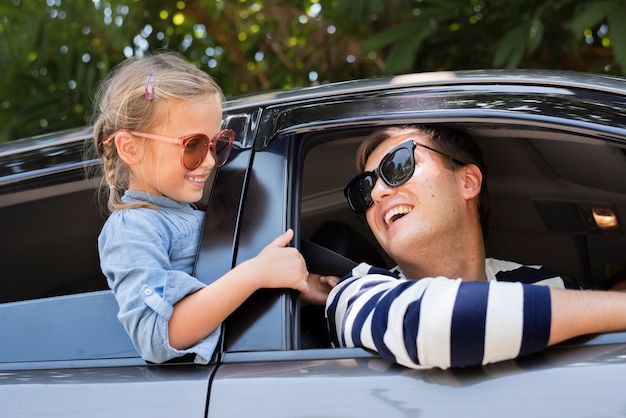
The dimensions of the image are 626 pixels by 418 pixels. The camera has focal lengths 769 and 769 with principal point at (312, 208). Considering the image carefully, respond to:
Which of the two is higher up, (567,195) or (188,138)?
(188,138)

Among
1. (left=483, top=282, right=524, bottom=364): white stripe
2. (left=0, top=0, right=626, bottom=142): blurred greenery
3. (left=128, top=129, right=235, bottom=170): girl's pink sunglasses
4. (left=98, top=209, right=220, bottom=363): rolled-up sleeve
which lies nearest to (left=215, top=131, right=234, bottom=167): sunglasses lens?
(left=128, top=129, right=235, bottom=170): girl's pink sunglasses

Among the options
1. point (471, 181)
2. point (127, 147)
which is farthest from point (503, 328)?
point (127, 147)

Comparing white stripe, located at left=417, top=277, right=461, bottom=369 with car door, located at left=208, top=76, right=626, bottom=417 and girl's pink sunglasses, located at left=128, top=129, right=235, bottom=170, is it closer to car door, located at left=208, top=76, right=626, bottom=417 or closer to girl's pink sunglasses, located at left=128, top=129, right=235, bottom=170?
car door, located at left=208, top=76, right=626, bottom=417

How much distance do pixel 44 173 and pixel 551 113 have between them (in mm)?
1248

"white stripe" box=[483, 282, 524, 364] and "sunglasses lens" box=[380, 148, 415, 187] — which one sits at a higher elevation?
"sunglasses lens" box=[380, 148, 415, 187]

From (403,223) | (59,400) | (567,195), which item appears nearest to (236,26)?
(567,195)

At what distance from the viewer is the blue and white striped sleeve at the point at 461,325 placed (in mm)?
1377

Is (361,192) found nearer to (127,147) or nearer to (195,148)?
(195,148)

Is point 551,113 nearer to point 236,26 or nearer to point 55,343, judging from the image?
point 55,343

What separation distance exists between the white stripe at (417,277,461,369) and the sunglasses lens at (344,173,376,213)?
1.80 feet

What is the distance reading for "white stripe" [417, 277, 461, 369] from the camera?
1388mm

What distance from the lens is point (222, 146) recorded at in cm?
182

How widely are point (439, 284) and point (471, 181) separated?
613 mm

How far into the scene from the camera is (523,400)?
1.33m
